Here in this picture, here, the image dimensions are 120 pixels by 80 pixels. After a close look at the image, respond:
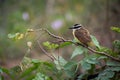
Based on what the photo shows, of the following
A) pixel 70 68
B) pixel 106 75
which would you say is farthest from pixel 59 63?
pixel 106 75

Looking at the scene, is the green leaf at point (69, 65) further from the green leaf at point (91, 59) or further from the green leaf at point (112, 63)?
the green leaf at point (112, 63)

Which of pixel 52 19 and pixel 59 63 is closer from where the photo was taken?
pixel 59 63

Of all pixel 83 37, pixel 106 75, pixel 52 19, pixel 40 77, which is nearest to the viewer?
pixel 106 75

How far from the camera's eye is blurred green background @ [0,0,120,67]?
7054 mm

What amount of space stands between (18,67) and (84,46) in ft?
1.78

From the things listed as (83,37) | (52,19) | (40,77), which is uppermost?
(83,37)

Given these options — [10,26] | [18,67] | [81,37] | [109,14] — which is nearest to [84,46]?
[81,37]

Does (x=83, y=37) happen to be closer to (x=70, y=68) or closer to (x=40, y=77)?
(x=70, y=68)

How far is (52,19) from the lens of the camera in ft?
28.9

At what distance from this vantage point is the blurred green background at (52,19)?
705cm

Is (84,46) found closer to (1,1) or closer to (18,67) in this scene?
(18,67)

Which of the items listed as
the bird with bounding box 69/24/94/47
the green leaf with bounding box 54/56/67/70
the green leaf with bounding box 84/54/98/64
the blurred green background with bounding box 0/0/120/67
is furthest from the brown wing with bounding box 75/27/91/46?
the blurred green background with bounding box 0/0/120/67

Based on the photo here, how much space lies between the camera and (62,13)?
353 inches

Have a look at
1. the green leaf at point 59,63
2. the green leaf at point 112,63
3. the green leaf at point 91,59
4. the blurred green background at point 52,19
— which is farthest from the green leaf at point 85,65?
the blurred green background at point 52,19
